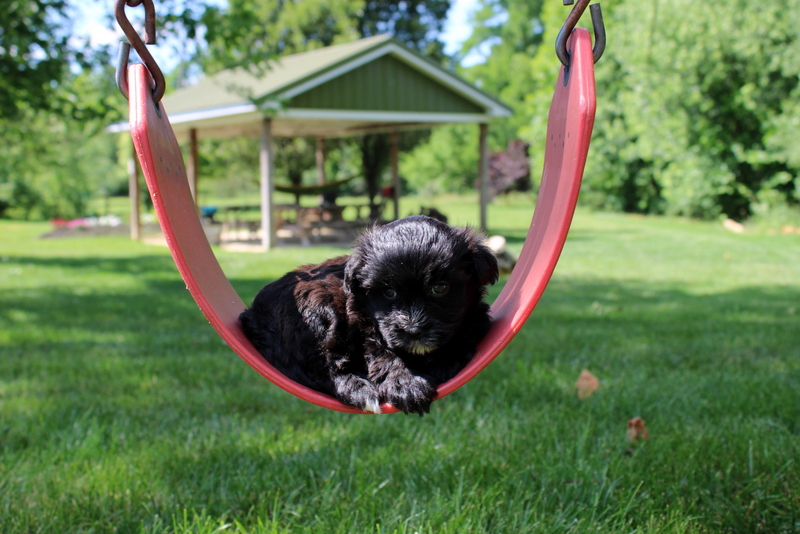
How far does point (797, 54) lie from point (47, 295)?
1762cm

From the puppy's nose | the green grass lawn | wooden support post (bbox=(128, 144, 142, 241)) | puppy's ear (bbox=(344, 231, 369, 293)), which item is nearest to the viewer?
the puppy's nose

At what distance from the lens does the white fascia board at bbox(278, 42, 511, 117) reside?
14.3 m

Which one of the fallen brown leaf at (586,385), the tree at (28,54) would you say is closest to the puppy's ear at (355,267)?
the fallen brown leaf at (586,385)

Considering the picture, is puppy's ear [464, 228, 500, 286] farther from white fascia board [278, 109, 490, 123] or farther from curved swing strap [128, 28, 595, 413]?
white fascia board [278, 109, 490, 123]

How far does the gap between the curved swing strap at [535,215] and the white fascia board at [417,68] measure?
12.7 meters

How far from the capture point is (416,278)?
1579 mm

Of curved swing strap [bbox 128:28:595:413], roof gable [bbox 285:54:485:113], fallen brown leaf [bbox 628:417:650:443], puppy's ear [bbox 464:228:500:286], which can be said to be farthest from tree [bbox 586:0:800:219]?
puppy's ear [bbox 464:228:500:286]

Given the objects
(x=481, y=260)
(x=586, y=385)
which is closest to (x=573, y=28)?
(x=481, y=260)

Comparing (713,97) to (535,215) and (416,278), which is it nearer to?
(535,215)

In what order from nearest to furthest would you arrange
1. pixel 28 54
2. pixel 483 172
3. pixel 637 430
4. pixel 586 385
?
pixel 637 430
pixel 586 385
pixel 28 54
pixel 483 172

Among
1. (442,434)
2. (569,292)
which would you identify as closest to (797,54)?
(569,292)

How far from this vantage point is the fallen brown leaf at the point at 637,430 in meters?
3.32

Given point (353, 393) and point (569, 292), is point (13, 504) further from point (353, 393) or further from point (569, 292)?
point (569, 292)

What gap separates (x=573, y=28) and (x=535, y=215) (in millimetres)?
515
